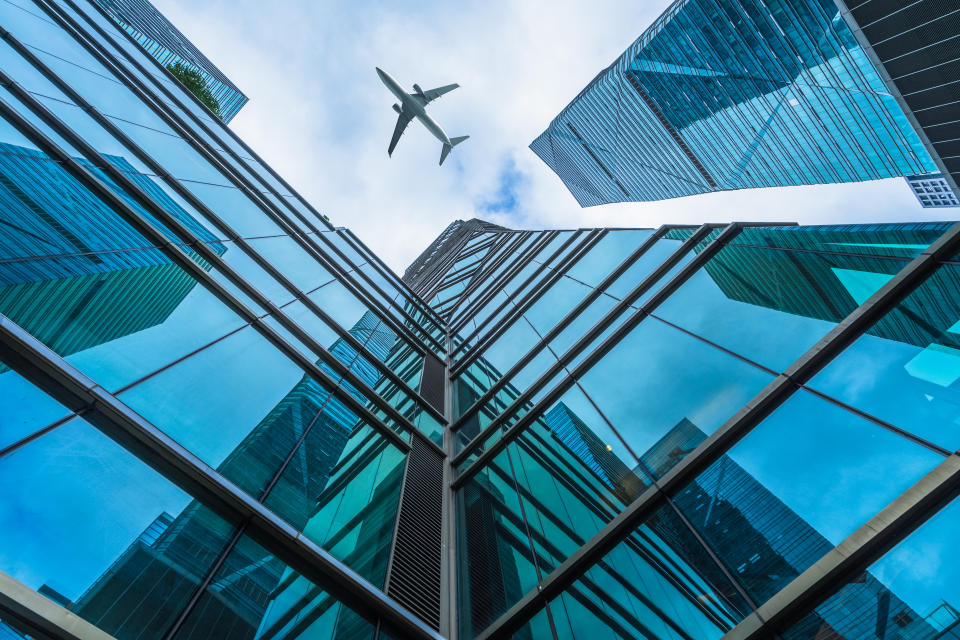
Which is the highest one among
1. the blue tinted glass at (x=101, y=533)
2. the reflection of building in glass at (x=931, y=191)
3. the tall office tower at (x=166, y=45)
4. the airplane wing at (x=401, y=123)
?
the tall office tower at (x=166, y=45)

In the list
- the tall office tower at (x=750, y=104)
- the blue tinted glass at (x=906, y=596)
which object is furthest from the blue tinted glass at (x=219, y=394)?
the tall office tower at (x=750, y=104)

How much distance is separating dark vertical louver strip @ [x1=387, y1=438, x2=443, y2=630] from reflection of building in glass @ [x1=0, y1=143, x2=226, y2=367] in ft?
14.0

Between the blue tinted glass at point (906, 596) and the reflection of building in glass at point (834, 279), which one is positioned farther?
the reflection of building in glass at point (834, 279)

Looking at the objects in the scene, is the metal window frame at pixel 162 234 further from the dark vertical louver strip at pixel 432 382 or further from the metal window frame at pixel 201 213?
the dark vertical louver strip at pixel 432 382

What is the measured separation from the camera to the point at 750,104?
63.2 m

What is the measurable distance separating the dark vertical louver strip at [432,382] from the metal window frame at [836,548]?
21.5 feet

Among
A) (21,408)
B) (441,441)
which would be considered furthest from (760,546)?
(441,441)

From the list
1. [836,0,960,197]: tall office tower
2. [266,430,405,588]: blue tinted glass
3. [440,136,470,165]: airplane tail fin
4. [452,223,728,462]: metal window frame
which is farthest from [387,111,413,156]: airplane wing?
[266,430,405,588]: blue tinted glass

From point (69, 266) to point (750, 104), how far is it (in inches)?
2963

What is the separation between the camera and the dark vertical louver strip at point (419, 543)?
588cm

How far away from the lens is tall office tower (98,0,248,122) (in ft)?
159

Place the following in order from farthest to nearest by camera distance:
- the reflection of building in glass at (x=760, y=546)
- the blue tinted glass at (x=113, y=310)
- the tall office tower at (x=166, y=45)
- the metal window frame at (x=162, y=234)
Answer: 1. the tall office tower at (x=166, y=45)
2. the metal window frame at (x=162, y=234)
3. the blue tinted glass at (x=113, y=310)
4. the reflection of building in glass at (x=760, y=546)

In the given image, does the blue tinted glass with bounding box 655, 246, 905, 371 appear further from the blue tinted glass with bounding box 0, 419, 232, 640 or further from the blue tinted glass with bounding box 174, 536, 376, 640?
the blue tinted glass with bounding box 0, 419, 232, 640

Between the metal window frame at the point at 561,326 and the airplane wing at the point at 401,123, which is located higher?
the airplane wing at the point at 401,123
